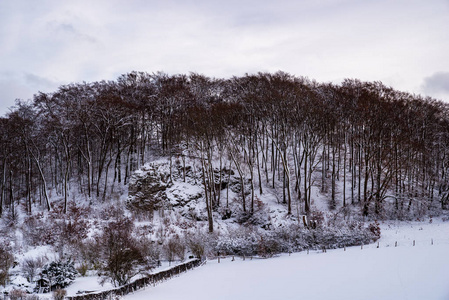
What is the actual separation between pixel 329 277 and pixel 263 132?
20.7 meters

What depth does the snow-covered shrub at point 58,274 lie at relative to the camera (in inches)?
647

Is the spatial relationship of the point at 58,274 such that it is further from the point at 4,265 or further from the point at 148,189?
the point at 148,189

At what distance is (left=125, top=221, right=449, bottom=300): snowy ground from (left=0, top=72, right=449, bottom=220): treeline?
1014 cm

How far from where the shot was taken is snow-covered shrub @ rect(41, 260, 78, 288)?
53.9 ft

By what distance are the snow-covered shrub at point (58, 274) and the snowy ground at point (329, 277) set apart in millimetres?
4412

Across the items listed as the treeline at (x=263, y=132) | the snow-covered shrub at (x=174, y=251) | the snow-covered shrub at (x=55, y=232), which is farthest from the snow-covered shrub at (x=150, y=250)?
the treeline at (x=263, y=132)

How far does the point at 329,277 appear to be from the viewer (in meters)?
15.2

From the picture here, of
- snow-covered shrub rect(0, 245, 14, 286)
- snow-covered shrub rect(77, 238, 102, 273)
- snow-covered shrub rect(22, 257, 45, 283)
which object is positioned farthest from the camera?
snow-covered shrub rect(77, 238, 102, 273)

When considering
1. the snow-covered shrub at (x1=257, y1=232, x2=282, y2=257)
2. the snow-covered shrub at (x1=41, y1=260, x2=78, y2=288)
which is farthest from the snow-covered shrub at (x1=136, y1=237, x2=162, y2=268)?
the snow-covered shrub at (x1=257, y1=232, x2=282, y2=257)

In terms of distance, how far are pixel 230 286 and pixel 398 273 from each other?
25.5ft

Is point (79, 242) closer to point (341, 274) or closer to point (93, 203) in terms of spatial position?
point (93, 203)

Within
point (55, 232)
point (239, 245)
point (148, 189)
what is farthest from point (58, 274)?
point (148, 189)

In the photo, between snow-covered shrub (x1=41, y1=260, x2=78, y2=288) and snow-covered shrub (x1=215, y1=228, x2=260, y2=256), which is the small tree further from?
snow-covered shrub (x1=215, y1=228, x2=260, y2=256)

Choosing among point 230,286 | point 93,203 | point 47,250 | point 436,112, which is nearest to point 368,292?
point 230,286
